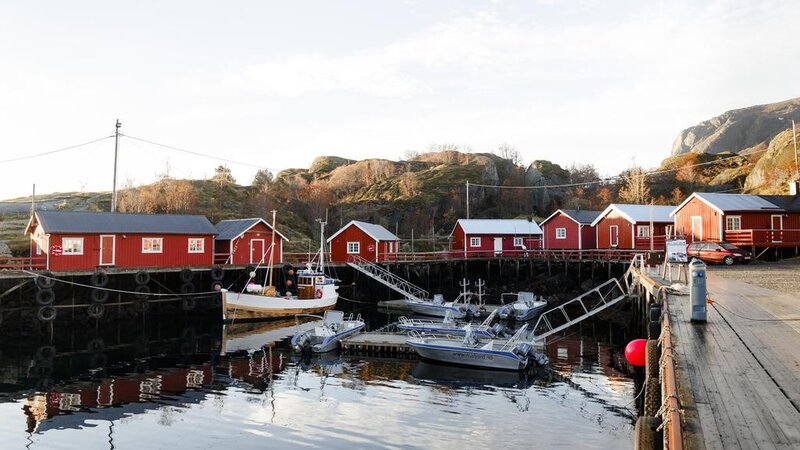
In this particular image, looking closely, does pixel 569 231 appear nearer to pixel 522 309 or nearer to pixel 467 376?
pixel 522 309

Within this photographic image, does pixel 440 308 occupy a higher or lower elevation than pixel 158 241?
lower

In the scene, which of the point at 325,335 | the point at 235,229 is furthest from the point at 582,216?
the point at 325,335

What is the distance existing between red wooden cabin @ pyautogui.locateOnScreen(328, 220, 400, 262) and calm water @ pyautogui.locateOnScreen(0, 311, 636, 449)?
76.8 ft

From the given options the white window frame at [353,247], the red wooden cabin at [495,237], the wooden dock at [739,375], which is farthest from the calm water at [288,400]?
the red wooden cabin at [495,237]

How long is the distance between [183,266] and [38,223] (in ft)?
30.6

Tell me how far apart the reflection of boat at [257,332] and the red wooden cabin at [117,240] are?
9.47 meters

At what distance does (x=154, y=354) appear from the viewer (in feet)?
80.8

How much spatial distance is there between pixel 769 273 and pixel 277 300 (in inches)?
1127

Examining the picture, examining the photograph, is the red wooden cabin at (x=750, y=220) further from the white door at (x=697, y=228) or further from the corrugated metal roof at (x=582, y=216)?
the corrugated metal roof at (x=582, y=216)

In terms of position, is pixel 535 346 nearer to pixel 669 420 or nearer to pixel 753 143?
pixel 669 420

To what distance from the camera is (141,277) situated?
119 feet

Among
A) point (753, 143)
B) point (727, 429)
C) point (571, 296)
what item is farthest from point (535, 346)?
point (753, 143)

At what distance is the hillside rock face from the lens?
475ft

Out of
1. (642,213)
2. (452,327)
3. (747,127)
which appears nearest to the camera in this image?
(452,327)
